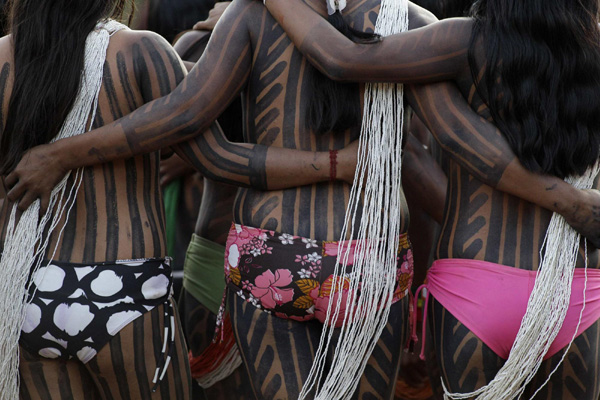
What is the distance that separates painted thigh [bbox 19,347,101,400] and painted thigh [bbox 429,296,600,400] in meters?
1.07

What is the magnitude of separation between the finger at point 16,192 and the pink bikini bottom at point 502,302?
4.13 feet

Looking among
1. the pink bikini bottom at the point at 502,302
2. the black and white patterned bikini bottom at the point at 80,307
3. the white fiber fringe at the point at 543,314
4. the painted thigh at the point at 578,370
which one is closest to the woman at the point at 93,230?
the black and white patterned bikini bottom at the point at 80,307

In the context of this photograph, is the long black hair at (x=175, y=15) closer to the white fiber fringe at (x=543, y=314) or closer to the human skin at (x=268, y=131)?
the human skin at (x=268, y=131)

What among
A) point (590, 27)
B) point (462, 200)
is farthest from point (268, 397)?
point (590, 27)

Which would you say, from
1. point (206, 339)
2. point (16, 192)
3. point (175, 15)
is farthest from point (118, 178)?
point (175, 15)

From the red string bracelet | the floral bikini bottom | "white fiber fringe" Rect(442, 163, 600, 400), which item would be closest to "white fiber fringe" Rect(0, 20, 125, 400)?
the floral bikini bottom

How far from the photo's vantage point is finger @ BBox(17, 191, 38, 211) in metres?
2.22

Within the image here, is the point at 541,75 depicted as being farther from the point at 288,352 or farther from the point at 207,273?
the point at 207,273

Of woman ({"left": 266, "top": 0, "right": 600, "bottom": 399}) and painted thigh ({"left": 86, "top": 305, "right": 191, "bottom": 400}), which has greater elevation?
woman ({"left": 266, "top": 0, "right": 600, "bottom": 399})

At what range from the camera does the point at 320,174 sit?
225 centimetres

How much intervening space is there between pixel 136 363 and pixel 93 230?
40 cm

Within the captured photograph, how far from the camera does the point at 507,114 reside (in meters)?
2.13

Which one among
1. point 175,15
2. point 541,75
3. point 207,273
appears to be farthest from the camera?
point 175,15

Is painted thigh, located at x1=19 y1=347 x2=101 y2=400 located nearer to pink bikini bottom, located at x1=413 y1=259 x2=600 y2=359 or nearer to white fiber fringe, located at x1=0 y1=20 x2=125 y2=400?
white fiber fringe, located at x1=0 y1=20 x2=125 y2=400
